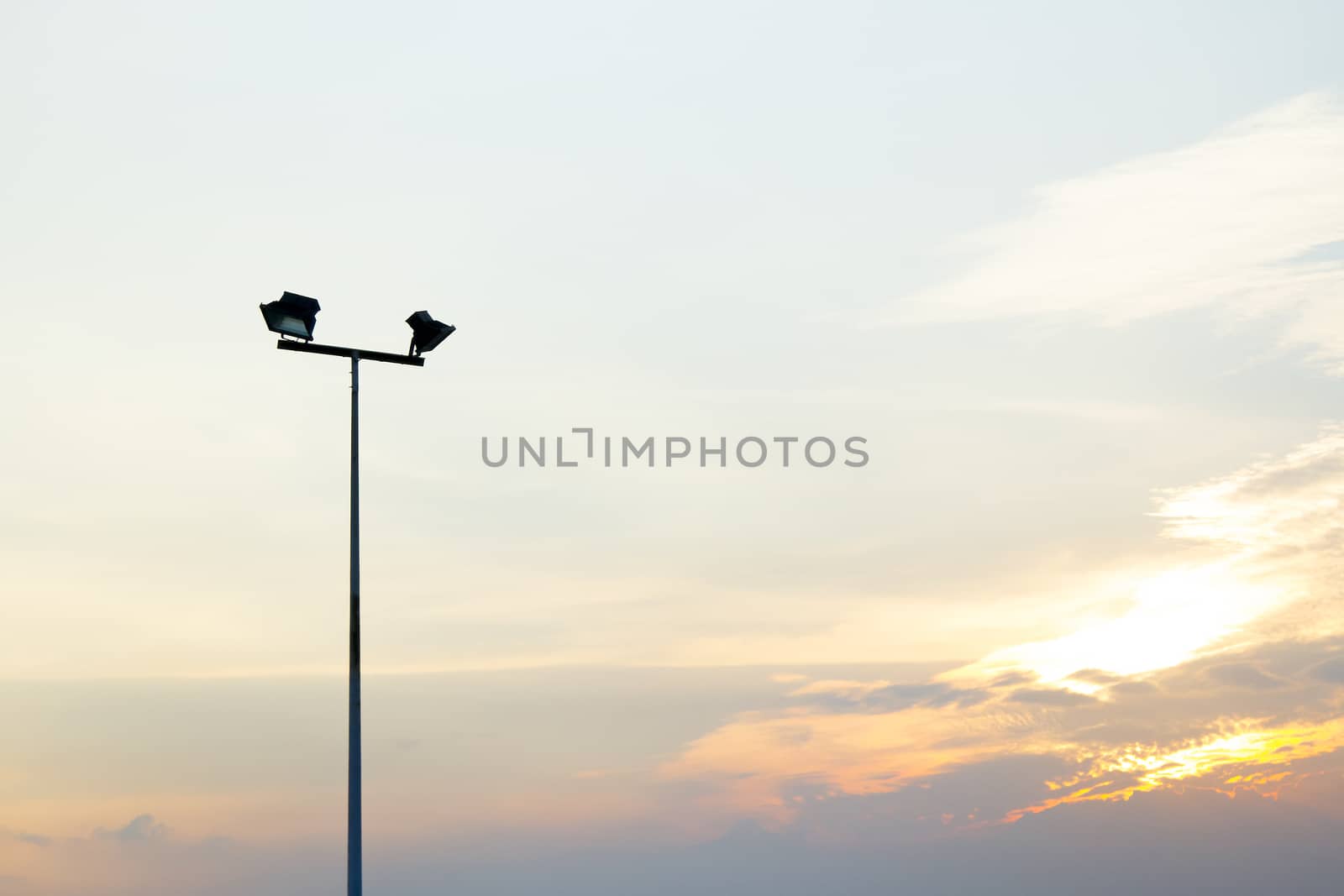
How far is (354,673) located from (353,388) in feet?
15.2

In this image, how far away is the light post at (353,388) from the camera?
804 inches

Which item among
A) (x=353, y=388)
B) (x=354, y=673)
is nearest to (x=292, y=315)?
(x=353, y=388)

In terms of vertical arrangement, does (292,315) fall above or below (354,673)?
above

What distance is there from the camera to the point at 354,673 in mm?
21031

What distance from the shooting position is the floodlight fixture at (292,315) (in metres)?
21.5

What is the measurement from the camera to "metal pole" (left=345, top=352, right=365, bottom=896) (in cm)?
2025

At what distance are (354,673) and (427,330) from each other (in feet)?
18.5

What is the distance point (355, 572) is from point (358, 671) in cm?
160

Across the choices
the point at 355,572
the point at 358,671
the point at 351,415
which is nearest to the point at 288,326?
the point at 351,415

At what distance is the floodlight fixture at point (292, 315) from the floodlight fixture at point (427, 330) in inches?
61.8

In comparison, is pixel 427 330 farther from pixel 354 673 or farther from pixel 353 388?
pixel 354 673

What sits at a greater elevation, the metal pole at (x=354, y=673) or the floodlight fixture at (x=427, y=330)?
the floodlight fixture at (x=427, y=330)

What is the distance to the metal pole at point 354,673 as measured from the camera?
66.4 ft

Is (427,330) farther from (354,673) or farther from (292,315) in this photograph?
(354,673)
